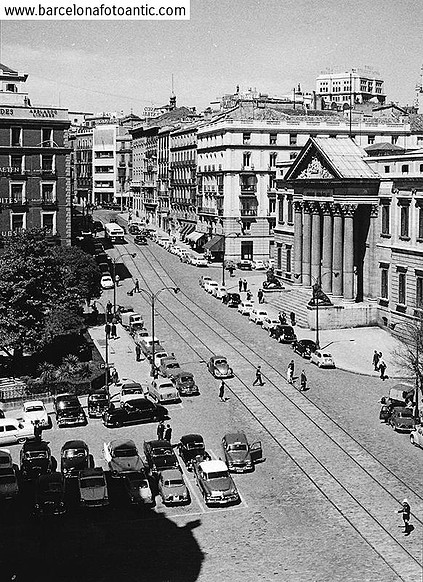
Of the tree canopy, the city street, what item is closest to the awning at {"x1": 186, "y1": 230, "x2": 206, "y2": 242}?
the tree canopy

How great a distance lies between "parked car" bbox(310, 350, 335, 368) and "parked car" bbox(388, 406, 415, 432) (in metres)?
13.0

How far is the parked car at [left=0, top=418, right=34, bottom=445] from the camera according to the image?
48.2 meters

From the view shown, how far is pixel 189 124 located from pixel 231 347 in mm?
92889

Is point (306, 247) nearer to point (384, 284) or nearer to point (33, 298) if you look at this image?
point (384, 284)

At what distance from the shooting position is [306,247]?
9025 cm

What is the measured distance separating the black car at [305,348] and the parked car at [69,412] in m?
20.4

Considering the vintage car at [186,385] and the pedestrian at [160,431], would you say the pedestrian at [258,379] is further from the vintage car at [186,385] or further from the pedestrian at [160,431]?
the pedestrian at [160,431]

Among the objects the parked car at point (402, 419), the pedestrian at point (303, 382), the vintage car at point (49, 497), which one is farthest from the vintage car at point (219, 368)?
the vintage car at point (49, 497)

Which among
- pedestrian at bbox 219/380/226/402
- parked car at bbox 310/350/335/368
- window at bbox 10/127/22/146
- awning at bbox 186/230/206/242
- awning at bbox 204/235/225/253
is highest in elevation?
window at bbox 10/127/22/146

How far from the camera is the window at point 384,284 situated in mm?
77000

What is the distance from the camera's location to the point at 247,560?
32906mm

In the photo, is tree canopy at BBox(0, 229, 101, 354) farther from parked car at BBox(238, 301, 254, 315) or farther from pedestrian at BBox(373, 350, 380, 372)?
pedestrian at BBox(373, 350, 380, 372)

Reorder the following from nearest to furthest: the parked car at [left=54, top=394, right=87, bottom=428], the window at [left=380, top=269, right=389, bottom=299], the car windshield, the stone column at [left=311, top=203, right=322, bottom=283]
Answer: the car windshield < the parked car at [left=54, top=394, right=87, bottom=428] < the window at [left=380, top=269, right=389, bottom=299] < the stone column at [left=311, top=203, right=322, bottom=283]

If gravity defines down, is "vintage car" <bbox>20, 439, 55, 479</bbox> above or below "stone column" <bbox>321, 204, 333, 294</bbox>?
below
